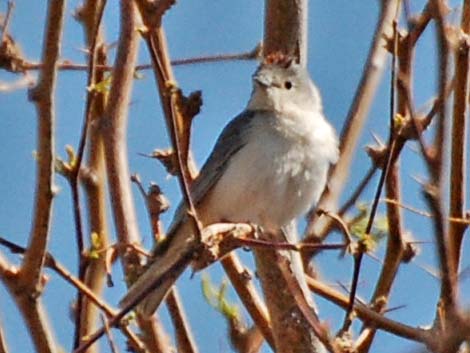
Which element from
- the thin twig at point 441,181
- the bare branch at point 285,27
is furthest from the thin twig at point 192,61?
the thin twig at point 441,181

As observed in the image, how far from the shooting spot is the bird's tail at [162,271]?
5.80ft

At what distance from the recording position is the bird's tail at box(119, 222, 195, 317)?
177 centimetres

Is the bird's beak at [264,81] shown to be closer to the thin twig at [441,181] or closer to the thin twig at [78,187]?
the thin twig at [78,187]

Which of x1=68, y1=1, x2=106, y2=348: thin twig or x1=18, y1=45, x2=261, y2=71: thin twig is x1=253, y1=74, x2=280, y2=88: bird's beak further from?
x1=68, y1=1, x2=106, y2=348: thin twig

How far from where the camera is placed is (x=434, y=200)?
978 mm

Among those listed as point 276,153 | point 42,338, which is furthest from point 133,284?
point 276,153

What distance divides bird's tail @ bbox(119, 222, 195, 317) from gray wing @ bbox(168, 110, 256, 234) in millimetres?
499

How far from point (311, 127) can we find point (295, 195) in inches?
12.0

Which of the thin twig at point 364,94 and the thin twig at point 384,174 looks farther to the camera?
the thin twig at point 364,94

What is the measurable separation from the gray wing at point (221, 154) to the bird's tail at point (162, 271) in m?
0.50

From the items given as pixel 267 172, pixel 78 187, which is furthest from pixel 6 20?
pixel 267 172

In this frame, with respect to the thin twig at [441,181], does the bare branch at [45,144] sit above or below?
above

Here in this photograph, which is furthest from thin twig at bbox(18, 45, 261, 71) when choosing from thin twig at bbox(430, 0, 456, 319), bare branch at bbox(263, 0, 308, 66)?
thin twig at bbox(430, 0, 456, 319)

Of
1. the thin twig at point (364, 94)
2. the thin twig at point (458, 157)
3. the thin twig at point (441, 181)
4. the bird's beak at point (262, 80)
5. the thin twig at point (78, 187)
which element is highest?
the bird's beak at point (262, 80)
